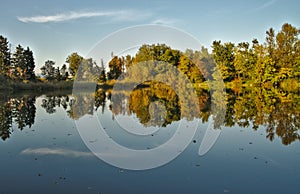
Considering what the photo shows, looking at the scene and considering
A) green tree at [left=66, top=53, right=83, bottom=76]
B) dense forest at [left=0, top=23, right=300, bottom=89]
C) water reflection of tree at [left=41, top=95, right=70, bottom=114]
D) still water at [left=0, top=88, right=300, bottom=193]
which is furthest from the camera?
green tree at [left=66, top=53, right=83, bottom=76]

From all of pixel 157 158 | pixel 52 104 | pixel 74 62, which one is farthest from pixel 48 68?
pixel 157 158

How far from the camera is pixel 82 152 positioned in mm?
10156

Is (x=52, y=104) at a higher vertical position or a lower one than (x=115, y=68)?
lower

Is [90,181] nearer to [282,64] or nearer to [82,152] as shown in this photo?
[82,152]

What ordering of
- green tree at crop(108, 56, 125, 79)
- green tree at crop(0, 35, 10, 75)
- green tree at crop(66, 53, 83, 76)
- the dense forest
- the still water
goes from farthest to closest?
green tree at crop(66, 53, 83, 76) → green tree at crop(108, 56, 125, 79) → green tree at crop(0, 35, 10, 75) → the dense forest → the still water

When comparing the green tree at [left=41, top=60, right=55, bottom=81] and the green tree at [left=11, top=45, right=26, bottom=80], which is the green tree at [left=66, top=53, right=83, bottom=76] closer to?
the green tree at [left=41, top=60, right=55, bottom=81]

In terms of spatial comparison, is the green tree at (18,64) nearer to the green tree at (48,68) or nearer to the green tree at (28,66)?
the green tree at (28,66)

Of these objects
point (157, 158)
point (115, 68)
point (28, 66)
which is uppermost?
point (115, 68)

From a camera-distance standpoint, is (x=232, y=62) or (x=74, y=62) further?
(x=74, y=62)

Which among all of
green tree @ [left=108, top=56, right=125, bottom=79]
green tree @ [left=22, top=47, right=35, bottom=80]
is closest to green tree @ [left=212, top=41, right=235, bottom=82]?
green tree @ [left=108, top=56, right=125, bottom=79]

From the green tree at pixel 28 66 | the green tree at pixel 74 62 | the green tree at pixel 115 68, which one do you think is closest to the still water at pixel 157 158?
the green tree at pixel 28 66

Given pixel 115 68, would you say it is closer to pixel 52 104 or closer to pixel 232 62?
pixel 232 62

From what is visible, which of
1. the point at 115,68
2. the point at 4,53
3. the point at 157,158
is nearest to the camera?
the point at 157,158

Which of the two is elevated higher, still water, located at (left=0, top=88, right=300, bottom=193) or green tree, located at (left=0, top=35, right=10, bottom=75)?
A: green tree, located at (left=0, top=35, right=10, bottom=75)
